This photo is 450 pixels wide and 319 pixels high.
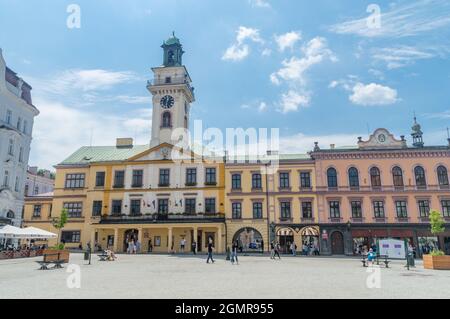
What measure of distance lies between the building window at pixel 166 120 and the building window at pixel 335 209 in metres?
24.3

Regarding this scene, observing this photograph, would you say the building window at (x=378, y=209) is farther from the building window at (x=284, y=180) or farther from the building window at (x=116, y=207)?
the building window at (x=116, y=207)

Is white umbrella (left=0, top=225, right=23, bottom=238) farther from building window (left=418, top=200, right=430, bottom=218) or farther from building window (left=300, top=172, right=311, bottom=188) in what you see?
building window (left=418, top=200, right=430, bottom=218)

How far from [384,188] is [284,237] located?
41.7 feet

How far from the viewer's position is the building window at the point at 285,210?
125 ft

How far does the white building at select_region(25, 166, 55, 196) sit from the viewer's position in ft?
188

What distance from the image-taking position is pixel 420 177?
36.6 metres

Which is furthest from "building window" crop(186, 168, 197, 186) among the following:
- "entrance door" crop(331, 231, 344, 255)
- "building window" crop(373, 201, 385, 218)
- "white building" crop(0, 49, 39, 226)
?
"building window" crop(373, 201, 385, 218)

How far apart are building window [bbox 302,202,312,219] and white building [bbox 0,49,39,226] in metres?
31.5

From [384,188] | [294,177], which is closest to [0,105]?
[294,177]

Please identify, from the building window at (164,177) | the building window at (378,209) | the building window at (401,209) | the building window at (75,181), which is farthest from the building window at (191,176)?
the building window at (401,209)

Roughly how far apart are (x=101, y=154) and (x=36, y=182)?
21659 millimetres

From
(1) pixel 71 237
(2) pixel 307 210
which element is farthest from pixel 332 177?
(1) pixel 71 237

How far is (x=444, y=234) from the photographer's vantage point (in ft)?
113
